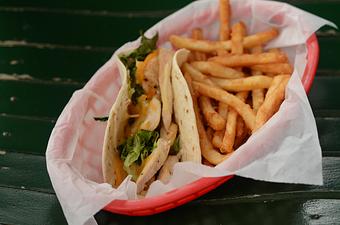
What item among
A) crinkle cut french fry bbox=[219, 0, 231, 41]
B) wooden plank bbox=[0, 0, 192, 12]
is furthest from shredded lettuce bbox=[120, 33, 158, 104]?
wooden plank bbox=[0, 0, 192, 12]

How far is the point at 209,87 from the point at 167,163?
0.25 metres

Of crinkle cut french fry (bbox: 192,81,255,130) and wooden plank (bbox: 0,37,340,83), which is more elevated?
crinkle cut french fry (bbox: 192,81,255,130)

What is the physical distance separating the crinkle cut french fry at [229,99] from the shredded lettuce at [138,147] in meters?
0.18

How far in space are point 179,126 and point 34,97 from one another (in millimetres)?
714

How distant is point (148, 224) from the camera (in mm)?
1541

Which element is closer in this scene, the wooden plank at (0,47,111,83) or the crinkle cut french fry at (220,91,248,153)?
the crinkle cut french fry at (220,91,248,153)

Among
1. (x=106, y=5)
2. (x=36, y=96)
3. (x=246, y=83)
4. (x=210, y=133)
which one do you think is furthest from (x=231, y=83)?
(x=106, y=5)

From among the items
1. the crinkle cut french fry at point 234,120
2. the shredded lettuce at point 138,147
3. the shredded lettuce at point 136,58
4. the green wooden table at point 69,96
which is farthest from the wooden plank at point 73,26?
the shredded lettuce at point 138,147

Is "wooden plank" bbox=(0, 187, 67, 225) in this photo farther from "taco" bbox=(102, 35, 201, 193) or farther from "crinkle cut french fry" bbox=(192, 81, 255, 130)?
"crinkle cut french fry" bbox=(192, 81, 255, 130)

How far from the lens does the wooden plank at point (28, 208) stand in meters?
1.63

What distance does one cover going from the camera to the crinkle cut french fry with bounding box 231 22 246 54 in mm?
1763

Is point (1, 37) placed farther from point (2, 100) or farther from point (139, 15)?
point (139, 15)

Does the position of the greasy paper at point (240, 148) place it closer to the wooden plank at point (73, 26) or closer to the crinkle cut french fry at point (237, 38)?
the crinkle cut french fry at point (237, 38)

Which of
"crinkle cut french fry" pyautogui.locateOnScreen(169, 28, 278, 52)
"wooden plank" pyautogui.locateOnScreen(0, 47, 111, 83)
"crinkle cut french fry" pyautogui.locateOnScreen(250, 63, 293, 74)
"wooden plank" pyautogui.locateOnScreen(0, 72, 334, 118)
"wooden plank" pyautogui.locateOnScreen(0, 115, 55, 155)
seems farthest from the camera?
"wooden plank" pyautogui.locateOnScreen(0, 47, 111, 83)
